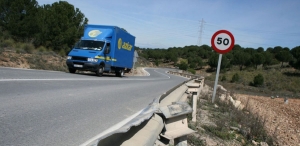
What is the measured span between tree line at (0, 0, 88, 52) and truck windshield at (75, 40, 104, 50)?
13298 mm

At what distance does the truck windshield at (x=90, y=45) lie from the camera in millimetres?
19422

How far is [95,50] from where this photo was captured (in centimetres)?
1923

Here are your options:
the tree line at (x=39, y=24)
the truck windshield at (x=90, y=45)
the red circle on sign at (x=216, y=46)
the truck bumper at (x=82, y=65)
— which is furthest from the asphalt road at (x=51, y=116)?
the tree line at (x=39, y=24)

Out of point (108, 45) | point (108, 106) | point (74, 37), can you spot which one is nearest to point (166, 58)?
point (74, 37)

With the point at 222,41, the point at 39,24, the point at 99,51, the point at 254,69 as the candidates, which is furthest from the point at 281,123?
the point at 254,69

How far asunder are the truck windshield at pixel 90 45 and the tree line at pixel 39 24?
13298 millimetres

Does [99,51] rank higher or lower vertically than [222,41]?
lower

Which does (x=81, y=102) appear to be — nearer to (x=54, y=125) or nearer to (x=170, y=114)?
(x=54, y=125)

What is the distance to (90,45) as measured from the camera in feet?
64.2

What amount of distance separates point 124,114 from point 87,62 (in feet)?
38.8

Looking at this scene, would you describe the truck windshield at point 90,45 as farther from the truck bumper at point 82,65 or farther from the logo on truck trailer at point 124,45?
the logo on truck trailer at point 124,45

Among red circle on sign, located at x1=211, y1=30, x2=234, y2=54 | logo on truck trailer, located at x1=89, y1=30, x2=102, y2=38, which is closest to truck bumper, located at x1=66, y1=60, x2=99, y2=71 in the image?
logo on truck trailer, located at x1=89, y1=30, x2=102, y2=38

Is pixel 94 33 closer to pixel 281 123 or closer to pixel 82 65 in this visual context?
pixel 82 65

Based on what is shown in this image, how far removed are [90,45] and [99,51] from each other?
87cm
